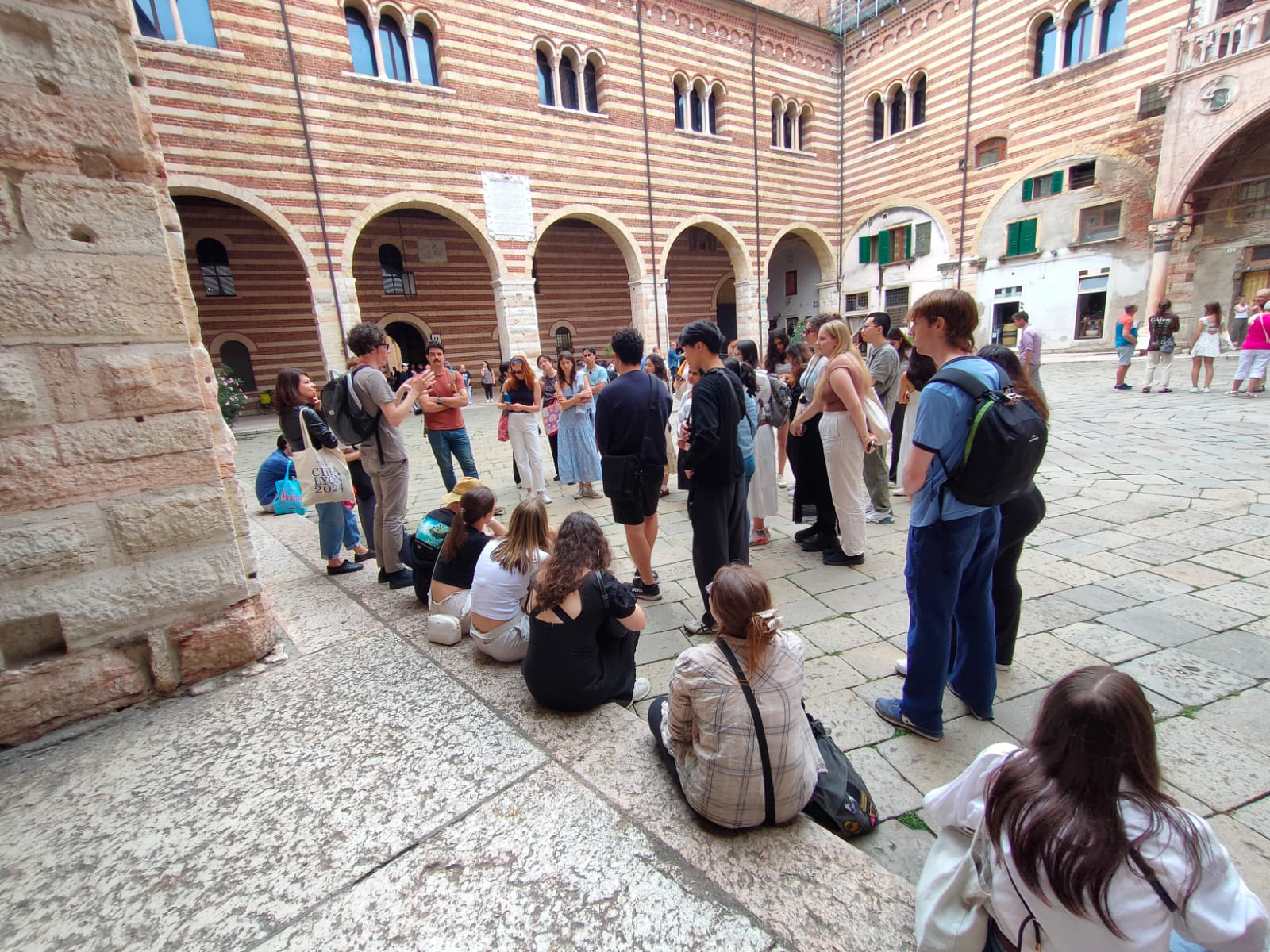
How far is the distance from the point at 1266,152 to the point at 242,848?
74.4 feet

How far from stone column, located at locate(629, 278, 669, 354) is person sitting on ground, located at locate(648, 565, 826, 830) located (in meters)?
15.9

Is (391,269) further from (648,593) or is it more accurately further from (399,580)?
(648,593)

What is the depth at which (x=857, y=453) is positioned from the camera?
3.77 meters

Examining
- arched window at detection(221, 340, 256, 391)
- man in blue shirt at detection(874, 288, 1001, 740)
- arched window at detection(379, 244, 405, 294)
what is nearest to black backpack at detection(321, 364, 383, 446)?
man in blue shirt at detection(874, 288, 1001, 740)

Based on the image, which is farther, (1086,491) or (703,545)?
(1086,491)

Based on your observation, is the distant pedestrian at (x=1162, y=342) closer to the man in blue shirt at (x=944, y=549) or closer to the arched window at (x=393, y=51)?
the man in blue shirt at (x=944, y=549)

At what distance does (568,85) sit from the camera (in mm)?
15344

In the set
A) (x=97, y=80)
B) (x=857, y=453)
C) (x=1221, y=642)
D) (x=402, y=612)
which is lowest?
(x=1221, y=642)

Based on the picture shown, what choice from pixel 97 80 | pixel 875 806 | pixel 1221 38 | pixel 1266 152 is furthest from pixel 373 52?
pixel 1266 152

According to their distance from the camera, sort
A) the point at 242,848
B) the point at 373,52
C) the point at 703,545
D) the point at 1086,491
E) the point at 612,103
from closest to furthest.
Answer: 1. the point at 242,848
2. the point at 703,545
3. the point at 1086,491
4. the point at 373,52
5. the point at 612,103

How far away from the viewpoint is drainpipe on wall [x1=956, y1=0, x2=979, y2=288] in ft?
55.4

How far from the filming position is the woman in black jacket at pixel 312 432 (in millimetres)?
3666

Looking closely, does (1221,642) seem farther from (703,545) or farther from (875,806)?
(703,545)

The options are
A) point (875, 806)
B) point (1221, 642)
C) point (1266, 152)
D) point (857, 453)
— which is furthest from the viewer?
point (1266, 152)
